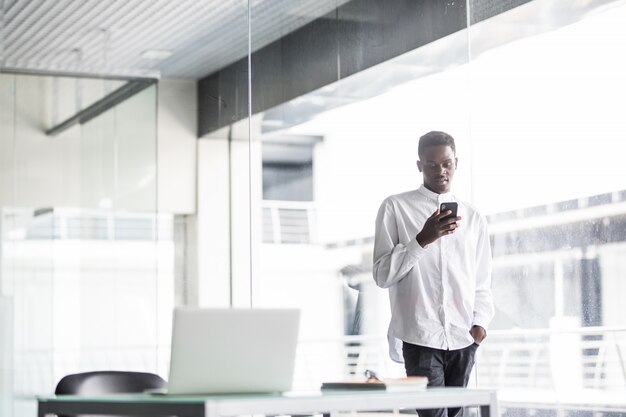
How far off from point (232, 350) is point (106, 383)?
125 centimetres

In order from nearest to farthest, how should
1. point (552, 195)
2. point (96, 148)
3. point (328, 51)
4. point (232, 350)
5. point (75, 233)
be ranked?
point (232, 350)
point (552, 195)
point (328, 51)
point (75, 233)
point (96, 148)

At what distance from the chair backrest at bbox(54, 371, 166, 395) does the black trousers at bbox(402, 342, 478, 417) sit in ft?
2.69

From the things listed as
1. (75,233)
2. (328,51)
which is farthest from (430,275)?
(75,233)

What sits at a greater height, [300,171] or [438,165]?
[300,171]

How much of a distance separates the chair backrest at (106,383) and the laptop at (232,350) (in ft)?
3.37

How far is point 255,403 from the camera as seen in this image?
2299mm

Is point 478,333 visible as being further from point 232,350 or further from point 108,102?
point 108,102

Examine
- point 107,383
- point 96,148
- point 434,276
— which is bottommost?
point 107,383

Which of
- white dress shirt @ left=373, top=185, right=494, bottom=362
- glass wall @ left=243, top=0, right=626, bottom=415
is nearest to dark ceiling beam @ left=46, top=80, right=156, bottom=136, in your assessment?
glass wall @ left=243, top=0, right=626, bottom=415

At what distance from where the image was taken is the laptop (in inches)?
95.5

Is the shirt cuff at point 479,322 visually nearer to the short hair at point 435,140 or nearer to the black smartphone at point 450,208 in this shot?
the black smartphone at point 450,208

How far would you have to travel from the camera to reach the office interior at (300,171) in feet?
15.6

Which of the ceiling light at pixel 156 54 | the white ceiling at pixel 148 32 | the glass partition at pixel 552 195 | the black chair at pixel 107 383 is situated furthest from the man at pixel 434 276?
the ceiling light at pixel 156 54

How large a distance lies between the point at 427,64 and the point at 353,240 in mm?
907
